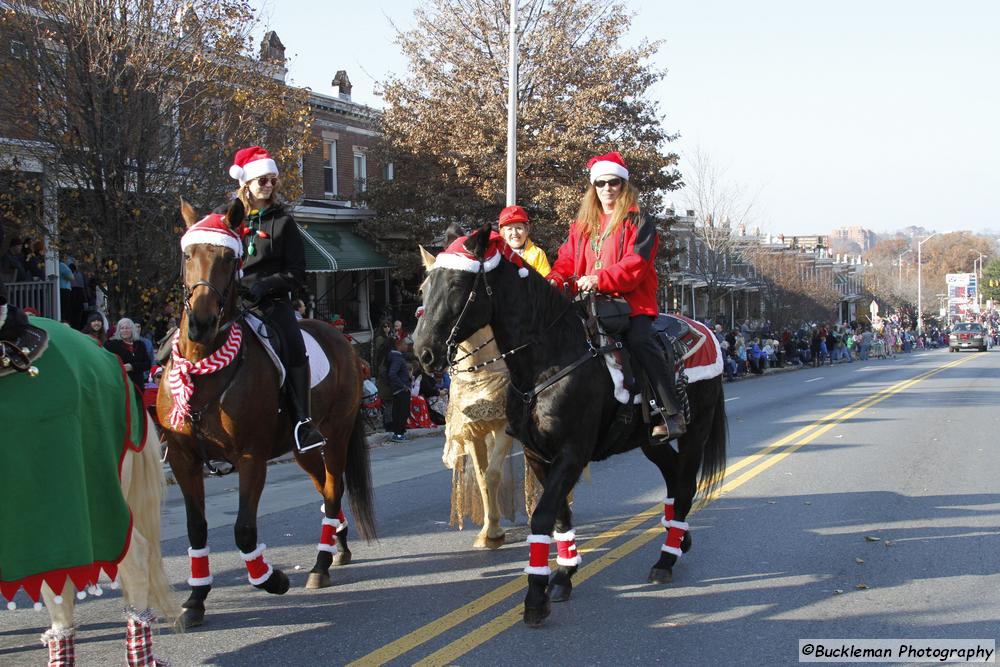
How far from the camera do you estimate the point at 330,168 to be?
101 ft

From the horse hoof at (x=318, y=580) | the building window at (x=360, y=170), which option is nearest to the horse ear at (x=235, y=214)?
the horse hoof at (x=318, y=580)

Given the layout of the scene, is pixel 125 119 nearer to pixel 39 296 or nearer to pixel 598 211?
pixel 39 296

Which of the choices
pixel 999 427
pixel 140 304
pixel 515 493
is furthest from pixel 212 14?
pixel 999 427

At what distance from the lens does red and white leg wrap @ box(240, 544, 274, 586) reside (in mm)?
5684

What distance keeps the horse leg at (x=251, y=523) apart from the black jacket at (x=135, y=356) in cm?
665

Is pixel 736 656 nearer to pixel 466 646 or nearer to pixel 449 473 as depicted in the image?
pixel 466 646

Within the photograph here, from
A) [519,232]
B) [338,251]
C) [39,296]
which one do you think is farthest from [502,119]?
[519,232]

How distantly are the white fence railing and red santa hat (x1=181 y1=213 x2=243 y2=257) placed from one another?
38.4ft

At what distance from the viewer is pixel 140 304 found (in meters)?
14.7

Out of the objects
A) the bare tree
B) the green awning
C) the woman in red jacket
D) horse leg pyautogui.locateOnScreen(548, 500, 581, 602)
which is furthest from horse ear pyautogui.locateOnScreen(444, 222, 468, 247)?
the green awning

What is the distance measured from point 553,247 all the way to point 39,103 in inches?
573

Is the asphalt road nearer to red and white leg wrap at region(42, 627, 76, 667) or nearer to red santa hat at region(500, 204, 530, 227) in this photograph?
red and white leg wrap at region(42, 627, 76, 667)

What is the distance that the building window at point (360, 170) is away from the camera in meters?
31.6

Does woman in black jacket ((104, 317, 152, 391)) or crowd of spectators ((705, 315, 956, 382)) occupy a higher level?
woman in black jacket ((104, 317, 152, 391))
